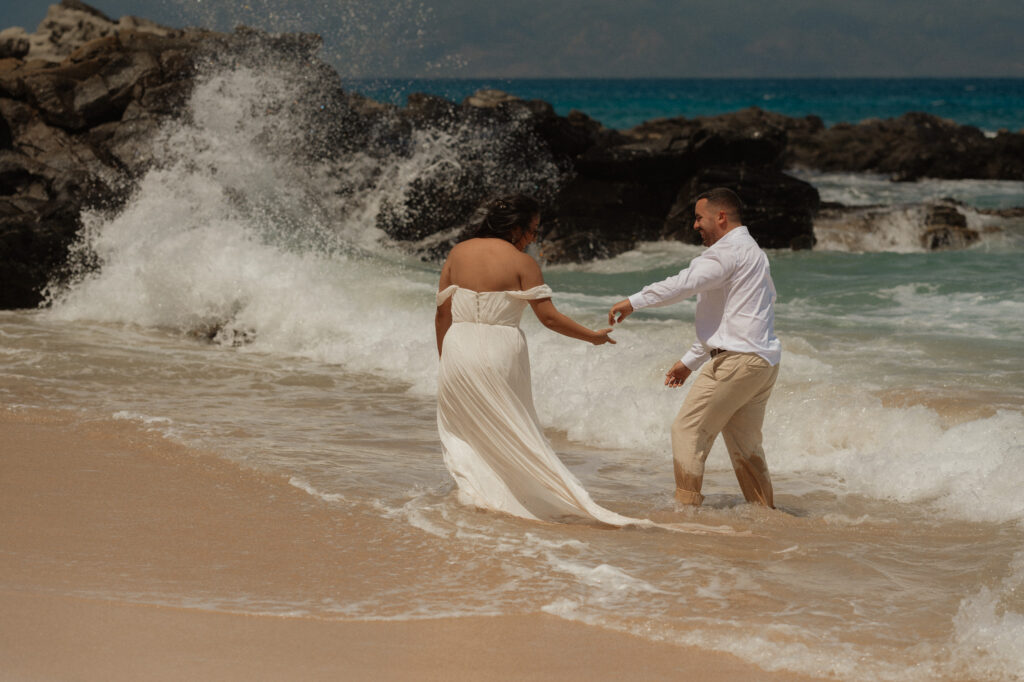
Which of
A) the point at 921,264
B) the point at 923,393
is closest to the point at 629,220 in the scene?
the point at 921,264

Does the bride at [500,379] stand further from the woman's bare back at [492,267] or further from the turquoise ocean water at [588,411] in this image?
the turquoise ocean water at [588,411]

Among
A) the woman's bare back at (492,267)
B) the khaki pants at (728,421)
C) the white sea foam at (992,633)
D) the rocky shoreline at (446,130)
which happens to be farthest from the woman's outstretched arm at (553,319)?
the rocky shoreline at (446,130)

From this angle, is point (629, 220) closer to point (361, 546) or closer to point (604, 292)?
point (604, 292)

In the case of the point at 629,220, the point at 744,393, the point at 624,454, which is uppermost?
the point at 629,220

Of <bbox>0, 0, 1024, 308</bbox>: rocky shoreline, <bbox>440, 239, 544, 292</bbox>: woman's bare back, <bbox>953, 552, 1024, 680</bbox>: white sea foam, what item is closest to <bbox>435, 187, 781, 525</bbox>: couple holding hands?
<bbox>440, 239, 544, 292</bbox>: woman's bare back

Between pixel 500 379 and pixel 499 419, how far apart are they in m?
0.20

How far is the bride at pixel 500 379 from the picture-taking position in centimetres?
554

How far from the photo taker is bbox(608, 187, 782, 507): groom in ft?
18.5

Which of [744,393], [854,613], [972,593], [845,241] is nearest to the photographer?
[854,613]

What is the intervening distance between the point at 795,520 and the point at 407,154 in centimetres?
1665

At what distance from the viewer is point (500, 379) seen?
5.54 metres

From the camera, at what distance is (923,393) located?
8500 millimetres

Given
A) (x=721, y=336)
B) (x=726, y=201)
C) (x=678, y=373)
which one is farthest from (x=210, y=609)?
(x=726, y=201)

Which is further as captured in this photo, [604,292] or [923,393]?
[604,292]
